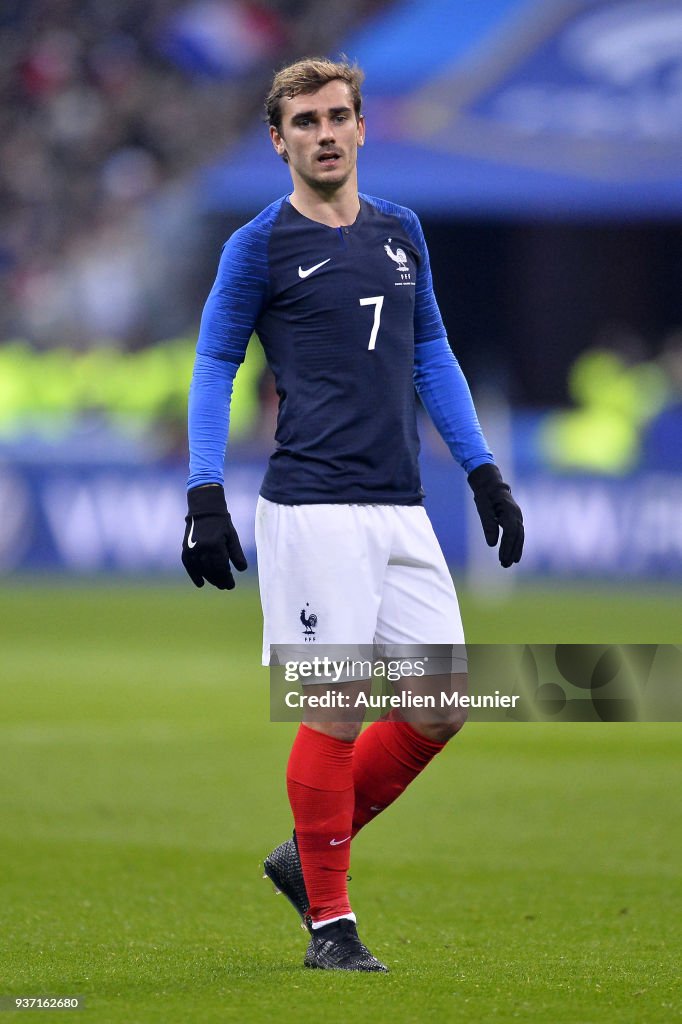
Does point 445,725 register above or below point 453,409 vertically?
below

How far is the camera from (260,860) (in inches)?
221

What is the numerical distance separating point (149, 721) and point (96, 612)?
4586 millimetres

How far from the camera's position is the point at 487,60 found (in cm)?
1736

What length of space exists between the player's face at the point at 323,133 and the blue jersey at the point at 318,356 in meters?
0.13

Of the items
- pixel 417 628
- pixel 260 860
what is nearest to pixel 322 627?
pixel 417 628

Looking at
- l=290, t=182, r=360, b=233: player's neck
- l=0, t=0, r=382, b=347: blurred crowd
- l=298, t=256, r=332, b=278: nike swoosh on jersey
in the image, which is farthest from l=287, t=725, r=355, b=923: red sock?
l=0, t=0, r=382, b=347: blurred crowd

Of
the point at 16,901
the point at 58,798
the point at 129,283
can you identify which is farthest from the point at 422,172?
the point at 16,901

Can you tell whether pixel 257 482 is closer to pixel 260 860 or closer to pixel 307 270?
pixel 260 860

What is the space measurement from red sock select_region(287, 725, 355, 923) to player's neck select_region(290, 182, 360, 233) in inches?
46.7

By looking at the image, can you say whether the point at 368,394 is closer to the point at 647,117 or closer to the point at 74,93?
the point at 647,117

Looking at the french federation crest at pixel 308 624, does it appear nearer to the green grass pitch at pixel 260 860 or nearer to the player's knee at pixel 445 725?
the player's knee at pixel 445 725

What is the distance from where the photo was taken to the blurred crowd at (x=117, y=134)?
2058 cm

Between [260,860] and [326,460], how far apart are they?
2.00 meters

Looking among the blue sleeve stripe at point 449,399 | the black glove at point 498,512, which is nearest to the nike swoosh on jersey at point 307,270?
the blue sleeve stripe at point 449,399
